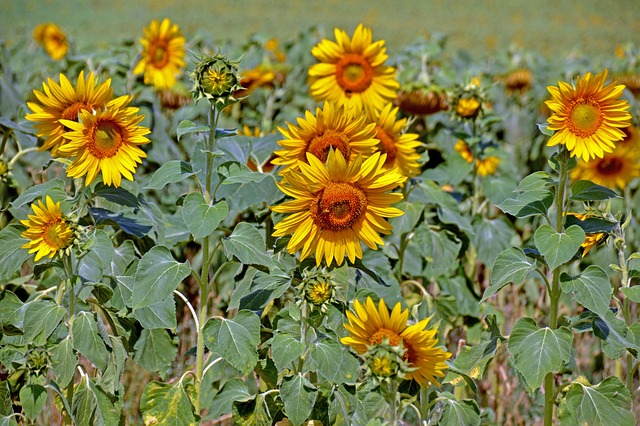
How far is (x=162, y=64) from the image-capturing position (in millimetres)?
3336

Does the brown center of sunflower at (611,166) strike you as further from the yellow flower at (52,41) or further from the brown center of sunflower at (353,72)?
the yellow flower at (52,41)

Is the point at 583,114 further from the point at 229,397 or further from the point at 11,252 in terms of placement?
the point at 11,252

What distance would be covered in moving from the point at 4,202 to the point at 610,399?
1654 millimetres

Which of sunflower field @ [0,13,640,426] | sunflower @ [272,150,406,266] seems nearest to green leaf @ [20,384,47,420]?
sunflower field @ [0,13,640,426]

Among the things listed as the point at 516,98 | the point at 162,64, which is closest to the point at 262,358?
the point at 162,64

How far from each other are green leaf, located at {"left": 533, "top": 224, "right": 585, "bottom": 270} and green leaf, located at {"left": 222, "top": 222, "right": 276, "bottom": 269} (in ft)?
1.82

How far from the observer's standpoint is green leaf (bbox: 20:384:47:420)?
5.79ft

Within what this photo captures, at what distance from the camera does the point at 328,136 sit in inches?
75.7

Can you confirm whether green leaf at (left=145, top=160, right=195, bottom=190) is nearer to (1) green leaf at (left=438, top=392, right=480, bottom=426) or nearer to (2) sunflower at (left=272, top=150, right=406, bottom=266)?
(2) sunflower at (left=272, top=150, right=406, bottom=266)

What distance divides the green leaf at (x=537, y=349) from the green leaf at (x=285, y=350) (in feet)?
1.47

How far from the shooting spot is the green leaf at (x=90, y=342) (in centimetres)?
178

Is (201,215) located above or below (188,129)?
below

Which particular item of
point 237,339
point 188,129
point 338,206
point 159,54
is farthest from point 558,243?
point 159,54

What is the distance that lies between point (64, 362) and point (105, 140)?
0.48 metres
